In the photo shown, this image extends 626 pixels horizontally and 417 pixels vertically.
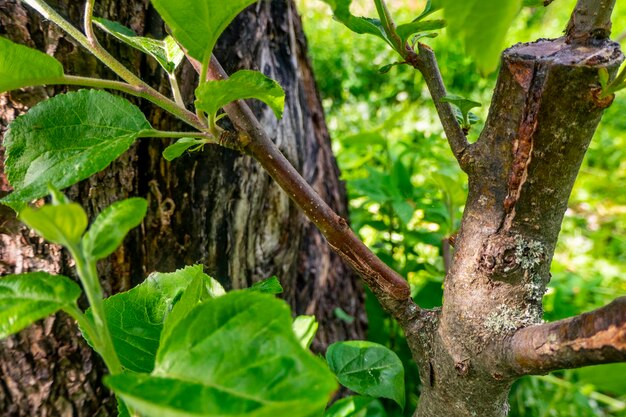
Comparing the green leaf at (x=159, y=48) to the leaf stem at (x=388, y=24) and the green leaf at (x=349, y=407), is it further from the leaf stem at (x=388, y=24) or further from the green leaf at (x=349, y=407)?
the green leaf at (x=349, y=407)

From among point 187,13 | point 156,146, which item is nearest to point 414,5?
point 156,146

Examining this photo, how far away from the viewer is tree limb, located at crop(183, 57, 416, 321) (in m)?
0.44

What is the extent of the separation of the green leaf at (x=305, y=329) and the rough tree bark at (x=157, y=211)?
341mm

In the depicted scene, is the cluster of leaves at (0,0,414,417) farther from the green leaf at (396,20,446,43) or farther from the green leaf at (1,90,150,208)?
the green leaf at (396,20,446,43)

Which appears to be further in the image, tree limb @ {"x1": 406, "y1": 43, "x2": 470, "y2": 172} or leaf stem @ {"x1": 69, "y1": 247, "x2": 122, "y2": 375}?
tree limb @ {"x1": 406, "y1": 43, "x2": 470, "y2": 172}

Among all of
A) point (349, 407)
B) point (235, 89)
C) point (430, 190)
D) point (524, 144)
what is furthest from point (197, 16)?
point (430, 190)

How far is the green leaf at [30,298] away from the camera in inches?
10.3

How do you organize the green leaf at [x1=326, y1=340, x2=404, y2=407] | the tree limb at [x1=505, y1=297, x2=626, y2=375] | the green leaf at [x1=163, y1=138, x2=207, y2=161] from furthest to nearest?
1. the green leaf at [x1=326, y1=340, x2=404, y2=407]
2. the green leaf at [x1=163, y1=138, x2=207, y2=161]
3. the tree limb at [x1=505, y1=297, x2=626, y2=375]

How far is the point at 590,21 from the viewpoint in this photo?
14.7 inches

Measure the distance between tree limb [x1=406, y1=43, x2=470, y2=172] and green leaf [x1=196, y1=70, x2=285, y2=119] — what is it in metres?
0.15

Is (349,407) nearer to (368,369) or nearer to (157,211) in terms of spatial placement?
(368,369)

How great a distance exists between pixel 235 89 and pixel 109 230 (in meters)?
0.12

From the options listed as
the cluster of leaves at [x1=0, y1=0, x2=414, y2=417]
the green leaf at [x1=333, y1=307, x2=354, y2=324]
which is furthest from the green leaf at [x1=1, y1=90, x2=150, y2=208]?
the green leaf at [x1=333, y1=307, x2=354, y2=324]

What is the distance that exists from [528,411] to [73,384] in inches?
36.5
